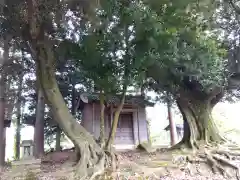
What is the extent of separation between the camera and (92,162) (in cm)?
715

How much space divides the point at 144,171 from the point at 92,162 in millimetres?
1498

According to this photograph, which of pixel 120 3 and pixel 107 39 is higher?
pixel 120 3

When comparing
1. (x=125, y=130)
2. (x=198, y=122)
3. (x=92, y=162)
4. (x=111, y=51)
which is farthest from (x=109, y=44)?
(x=125, y=130)

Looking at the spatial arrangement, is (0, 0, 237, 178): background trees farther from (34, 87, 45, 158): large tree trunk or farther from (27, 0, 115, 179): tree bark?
(34, 87, 45, 158): large tree trunk

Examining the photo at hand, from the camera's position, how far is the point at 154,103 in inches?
534

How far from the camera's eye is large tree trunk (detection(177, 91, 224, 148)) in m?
10.2

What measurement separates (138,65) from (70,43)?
7.65 ft

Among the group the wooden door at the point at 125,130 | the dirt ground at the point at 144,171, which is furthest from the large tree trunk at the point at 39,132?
the wooden door at the point at 125,130

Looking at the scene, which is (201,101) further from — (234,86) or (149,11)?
A: (149,11)

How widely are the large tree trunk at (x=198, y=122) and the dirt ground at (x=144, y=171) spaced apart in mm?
1810

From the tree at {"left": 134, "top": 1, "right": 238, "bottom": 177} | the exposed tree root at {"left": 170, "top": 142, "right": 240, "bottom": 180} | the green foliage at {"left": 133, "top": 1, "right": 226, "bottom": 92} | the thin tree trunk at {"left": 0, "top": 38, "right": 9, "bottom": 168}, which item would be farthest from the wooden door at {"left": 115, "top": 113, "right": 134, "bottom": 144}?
the thin tree trunk at {"left": 0, "top": 38, "right": 9, "bottom": 168}

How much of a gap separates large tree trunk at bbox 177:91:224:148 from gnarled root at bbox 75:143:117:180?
12.8ft

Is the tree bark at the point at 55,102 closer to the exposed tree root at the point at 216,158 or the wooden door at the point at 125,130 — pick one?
the exposed tree root at the point at 216,158

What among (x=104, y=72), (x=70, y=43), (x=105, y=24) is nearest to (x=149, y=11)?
(x=105, y=24)
